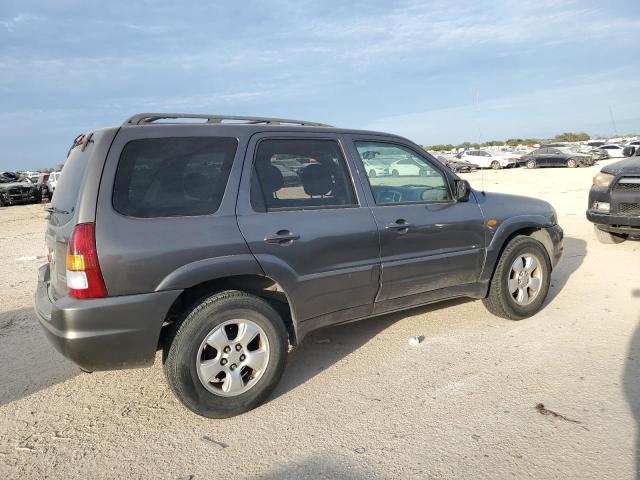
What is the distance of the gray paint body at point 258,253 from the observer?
8.96 feet

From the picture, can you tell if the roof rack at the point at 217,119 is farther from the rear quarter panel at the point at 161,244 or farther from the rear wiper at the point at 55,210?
the rear wiper at the point at 55,210

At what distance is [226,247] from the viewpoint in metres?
2.99

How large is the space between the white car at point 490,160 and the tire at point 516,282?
3312 cm

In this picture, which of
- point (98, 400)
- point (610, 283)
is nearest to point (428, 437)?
point (98, 400)

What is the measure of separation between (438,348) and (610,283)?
2887 mm

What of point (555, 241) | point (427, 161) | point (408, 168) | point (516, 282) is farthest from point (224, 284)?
point (555, 241)

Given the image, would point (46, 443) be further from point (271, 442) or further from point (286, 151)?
point (286, 151)

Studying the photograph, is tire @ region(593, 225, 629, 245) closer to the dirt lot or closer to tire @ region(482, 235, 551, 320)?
the dirt lot

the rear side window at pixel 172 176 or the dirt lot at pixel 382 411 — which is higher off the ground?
the rear side window at pixel 172 176

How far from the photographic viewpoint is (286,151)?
3.45 m

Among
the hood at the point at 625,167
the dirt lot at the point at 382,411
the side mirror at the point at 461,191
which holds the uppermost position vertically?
the side mirror at the point at 461,191

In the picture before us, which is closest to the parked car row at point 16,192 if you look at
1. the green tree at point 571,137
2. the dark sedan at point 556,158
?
the dark sedan at point 556,158

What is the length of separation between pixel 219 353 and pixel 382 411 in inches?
43.1

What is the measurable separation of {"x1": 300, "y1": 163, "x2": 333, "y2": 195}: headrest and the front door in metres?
0.33
